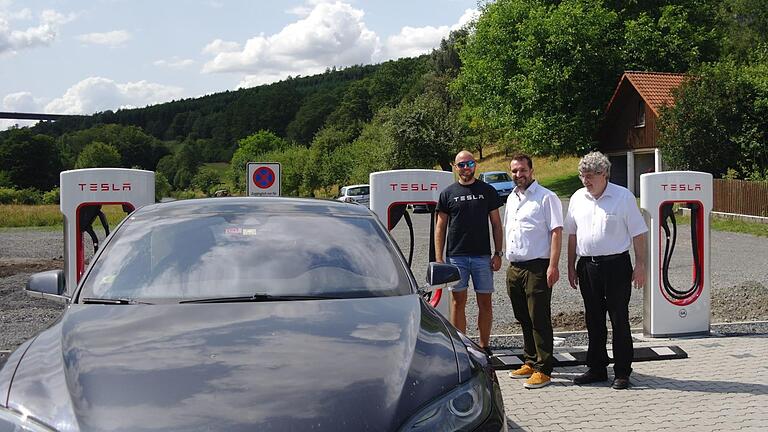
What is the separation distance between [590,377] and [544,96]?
124 ft

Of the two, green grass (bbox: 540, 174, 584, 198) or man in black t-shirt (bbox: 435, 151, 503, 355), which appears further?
green grass (bbox: 540, 174, 584, 198)

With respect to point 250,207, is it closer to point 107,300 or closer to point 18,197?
point 107,300

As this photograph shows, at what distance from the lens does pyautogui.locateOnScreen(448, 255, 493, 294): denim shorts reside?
696 cm

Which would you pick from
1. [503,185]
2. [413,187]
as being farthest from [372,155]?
[413,187]

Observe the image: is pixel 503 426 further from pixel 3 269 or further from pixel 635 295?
pixel 3 269

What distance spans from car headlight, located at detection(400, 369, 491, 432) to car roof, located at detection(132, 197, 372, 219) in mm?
1852

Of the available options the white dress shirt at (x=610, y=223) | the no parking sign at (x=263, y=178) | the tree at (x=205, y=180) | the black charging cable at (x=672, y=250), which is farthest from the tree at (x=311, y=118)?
the white dress shirt at (x=610, y=223)

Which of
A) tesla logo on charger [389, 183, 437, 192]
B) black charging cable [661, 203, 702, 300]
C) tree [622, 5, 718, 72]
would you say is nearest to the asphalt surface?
black charging cable [661, 203, 702, 300]

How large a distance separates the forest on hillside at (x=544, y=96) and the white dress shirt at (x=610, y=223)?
24.3 m

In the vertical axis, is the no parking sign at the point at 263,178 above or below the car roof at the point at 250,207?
above

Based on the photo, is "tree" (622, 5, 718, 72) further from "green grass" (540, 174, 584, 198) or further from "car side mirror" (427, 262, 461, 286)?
"car side mirror" (427, 262, 461, 286)

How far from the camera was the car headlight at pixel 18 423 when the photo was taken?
2662 millimetres

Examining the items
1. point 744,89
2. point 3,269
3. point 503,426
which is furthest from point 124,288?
point 744,89

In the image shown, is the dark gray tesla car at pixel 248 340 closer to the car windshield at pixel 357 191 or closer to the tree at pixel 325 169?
the car windshield at pixel 357 191
